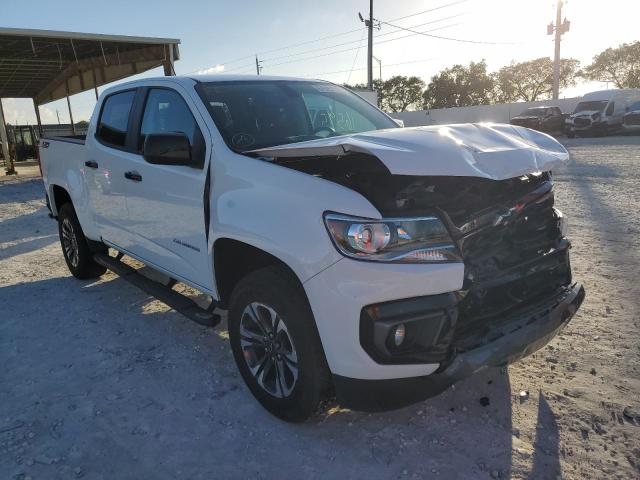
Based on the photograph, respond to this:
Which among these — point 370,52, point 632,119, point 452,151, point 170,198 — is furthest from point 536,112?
point 452,151

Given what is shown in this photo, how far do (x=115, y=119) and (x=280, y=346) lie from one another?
292 centimetres

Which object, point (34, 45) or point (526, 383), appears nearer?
point (526, 383)

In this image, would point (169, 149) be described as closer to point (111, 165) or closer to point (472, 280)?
point (111, 165)

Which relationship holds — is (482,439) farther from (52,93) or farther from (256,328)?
(52,93)

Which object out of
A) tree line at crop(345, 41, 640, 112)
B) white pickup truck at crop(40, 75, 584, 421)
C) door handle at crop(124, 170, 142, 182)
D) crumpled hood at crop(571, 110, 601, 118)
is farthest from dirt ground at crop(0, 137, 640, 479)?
tree line at crop(345, 41, 640, 112)

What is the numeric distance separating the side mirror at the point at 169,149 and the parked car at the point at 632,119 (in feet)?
93.4

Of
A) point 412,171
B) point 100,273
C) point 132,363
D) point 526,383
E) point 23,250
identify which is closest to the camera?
point 412,171

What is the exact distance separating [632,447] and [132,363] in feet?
10.3

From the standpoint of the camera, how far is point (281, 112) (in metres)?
3.57

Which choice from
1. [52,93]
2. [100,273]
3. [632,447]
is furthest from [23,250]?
[52,93]

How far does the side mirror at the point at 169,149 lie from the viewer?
2.98 metres

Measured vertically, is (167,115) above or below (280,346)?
above

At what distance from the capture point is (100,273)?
5547mm

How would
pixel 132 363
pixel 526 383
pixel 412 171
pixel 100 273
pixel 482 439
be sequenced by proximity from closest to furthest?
pixel 412 171, pixel 482 439, pixel 526 383, pixel 132 363, pixel 100 273
